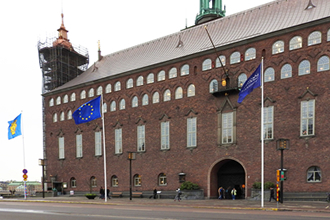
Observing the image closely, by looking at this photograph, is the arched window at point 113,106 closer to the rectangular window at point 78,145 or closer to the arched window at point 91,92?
the arched window at point 91,92

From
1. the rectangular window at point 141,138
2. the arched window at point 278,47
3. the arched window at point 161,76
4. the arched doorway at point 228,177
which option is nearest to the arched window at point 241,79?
the arched window at point 278,47

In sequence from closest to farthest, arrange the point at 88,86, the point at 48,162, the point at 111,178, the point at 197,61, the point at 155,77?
the point at 197,61, the point at 155,77, the point at 111,178, the point at 88,86, the point at 48,162

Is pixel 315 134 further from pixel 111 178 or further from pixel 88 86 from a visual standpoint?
pixel 88 86

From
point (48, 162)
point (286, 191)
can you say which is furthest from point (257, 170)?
point (48, 162)

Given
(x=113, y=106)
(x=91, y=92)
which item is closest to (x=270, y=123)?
(x=113, y=106)

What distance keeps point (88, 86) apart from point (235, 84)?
73.5 ft

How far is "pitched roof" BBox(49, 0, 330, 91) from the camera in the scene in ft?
113

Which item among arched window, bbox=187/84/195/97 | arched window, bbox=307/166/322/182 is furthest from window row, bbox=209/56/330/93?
arched window, bbox=307/166/322/182

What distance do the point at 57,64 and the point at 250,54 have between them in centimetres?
3347

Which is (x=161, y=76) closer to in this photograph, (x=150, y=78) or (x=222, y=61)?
(x=150, y=78)

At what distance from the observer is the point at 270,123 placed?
32719 mm

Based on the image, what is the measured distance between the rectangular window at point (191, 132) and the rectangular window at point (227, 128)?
3.36 m

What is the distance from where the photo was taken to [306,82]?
30.9 meters

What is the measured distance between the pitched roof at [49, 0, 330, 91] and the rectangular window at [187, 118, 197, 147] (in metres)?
7.61
